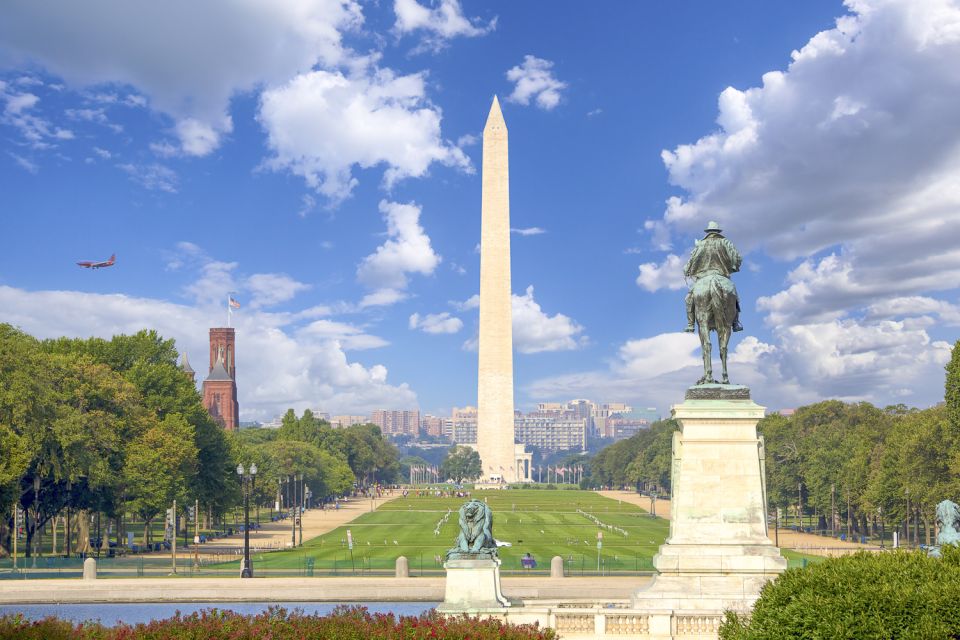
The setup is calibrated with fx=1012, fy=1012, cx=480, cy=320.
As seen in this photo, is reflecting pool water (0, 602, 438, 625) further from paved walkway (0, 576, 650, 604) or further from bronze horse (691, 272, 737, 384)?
bronze horse (691, 272, 737, 384)

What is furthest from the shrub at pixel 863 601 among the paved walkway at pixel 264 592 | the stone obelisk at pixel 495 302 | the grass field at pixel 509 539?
the stone obelisk at pixel 495 302

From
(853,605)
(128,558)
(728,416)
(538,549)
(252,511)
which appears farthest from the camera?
(252,511)

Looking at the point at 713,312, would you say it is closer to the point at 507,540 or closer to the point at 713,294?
the point at 713,294

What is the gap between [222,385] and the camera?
600ft

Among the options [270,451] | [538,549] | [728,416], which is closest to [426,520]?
[270,451]

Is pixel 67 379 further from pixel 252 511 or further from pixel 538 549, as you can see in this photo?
pixel 252 511

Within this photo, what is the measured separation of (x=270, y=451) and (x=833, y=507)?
55.7m

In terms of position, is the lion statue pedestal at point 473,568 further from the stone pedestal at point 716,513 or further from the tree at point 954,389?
the tree at point 954,389

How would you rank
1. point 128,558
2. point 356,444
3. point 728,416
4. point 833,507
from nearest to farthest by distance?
point 728,416 < point 128,558 < point 833,507 < point 356,444

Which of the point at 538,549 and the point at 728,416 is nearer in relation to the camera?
the point at 728,416

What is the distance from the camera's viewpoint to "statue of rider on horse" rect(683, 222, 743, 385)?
21.8 metres

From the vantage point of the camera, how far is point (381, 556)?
181 ft

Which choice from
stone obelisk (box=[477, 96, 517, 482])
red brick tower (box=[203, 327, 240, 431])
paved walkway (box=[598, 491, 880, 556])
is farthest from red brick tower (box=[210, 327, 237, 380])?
paved walkway (box=[598, 491, 880, 556])

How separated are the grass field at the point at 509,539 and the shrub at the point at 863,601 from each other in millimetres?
29458
